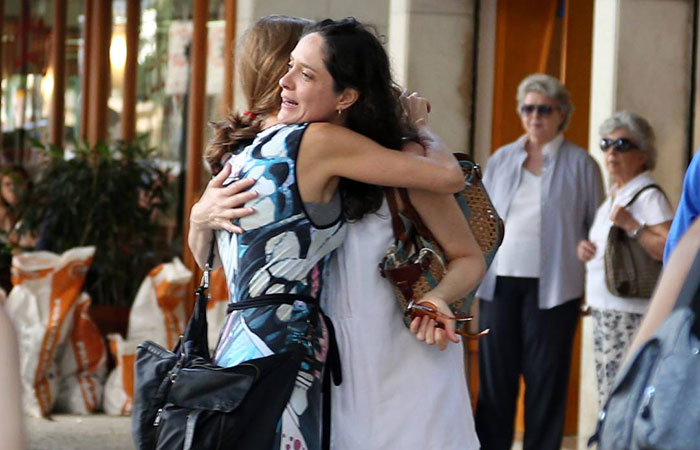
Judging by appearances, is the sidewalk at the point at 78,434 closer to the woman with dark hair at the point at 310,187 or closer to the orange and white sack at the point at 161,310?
the orange and white sack at the point at 161,310

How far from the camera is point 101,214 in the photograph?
9.64 metres

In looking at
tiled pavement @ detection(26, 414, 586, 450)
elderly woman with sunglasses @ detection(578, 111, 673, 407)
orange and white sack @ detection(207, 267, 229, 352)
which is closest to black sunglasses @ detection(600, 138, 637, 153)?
elderly woman with sunglasses @ detection(578, 111, 673, 407)

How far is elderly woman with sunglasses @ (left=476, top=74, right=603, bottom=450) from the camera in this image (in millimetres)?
7125

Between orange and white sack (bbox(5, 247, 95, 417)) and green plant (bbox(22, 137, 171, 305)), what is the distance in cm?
85

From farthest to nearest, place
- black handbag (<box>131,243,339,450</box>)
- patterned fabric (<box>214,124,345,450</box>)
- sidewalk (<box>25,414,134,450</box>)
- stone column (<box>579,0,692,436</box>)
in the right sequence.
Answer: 1. sidewalk (<box>25,414,134,450</box>)
2. stone column (<box>579,0,692,436</box>)
3. patterned fabric (<box>214,124,345,450</box>)
4. black handbag (<box>131,243,339,450</box>)

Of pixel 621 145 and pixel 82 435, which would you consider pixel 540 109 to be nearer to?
pixel 621 145

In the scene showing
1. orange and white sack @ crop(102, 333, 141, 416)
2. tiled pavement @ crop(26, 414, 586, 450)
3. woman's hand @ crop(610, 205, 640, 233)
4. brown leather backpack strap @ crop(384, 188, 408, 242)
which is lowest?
tiled pavement @ crop(26, 414, 586, 450)

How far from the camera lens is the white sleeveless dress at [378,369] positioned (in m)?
3.35

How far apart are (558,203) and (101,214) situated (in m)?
3.53

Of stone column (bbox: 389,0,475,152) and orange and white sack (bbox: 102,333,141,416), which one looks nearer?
stone column (bbox: 389,0,475,152)

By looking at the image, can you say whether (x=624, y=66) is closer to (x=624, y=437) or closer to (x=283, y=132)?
(x=283, y=132)

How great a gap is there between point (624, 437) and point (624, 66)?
575 centimetres

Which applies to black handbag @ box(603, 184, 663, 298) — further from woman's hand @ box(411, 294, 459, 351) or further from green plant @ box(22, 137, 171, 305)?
green plant @ box(22, 137, 171, 305)

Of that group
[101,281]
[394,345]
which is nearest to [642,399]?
[394,345]
